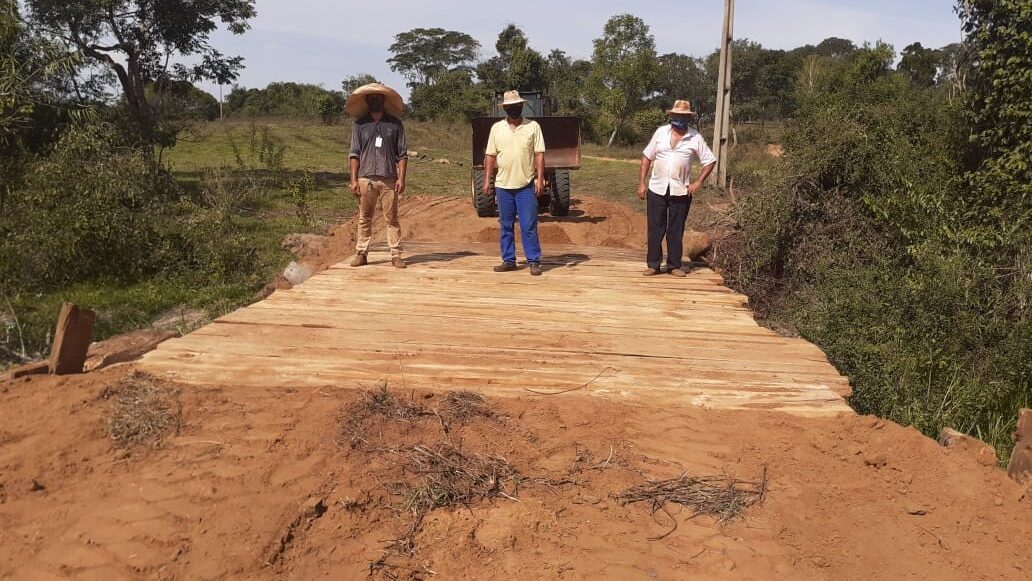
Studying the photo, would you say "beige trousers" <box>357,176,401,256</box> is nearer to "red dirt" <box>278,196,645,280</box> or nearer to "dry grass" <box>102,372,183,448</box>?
"red dirt" <box>278,196,645,280</box>

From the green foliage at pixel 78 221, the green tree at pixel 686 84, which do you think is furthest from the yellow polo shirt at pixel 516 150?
the green tree at pixel 686 84

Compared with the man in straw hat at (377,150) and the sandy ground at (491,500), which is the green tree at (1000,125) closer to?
the sandy ground at (491,500)

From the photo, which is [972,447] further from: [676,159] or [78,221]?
[78,221]

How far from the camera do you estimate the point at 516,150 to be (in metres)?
6.42

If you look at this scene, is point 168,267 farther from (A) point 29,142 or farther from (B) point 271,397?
(B) point 271,397

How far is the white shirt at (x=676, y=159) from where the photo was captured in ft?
20.8

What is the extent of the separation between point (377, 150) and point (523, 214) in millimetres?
1437

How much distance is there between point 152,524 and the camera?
2.67 metres

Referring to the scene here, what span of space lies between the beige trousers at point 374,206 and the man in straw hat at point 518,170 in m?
0.91

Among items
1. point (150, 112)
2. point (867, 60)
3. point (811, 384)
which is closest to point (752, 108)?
point (867, 60)

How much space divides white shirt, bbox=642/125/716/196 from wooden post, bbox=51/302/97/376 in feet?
14.7

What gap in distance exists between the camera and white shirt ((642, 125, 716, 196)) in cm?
634

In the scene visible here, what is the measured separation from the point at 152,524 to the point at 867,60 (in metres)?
33.0

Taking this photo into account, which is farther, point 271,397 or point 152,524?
point 271,397
